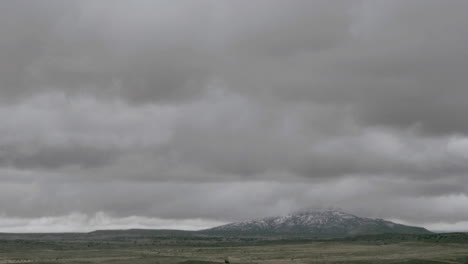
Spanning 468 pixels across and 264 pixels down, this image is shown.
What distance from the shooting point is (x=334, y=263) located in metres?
141

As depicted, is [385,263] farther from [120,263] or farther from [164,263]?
[120,263]

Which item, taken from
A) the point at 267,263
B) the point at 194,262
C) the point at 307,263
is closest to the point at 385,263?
the point at 307,263

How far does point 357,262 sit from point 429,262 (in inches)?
694

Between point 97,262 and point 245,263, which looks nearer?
point 245,263

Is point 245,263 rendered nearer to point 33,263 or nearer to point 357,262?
point 357,262

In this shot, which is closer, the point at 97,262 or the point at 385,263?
the point at 385,263

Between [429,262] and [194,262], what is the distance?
5812 cm

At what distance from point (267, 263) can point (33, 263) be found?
58.9 metres

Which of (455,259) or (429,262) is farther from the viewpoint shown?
(455,259)

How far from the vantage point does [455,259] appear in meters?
147

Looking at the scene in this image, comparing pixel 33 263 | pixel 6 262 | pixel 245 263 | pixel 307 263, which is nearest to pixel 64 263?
pixel 33 263

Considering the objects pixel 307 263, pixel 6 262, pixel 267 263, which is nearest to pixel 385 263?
pixel 307 263

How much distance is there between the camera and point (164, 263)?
455ft

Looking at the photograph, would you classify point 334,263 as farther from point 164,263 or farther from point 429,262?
point 164,263
